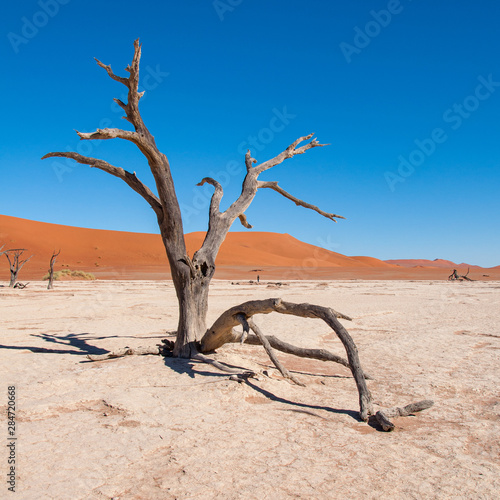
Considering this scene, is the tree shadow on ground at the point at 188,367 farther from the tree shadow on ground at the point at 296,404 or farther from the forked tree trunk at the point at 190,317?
the tree shadow on ground at the point at 296,404

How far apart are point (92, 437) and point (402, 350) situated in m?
5.29

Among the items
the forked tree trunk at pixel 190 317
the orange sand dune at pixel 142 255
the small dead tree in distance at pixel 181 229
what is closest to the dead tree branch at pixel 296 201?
the small dead tree in distance at pixel 181 229

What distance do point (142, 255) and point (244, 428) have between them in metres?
63.6

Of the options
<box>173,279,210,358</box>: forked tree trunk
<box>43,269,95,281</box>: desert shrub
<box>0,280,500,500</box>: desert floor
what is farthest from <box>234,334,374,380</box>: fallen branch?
<box>43,269,95,281</box>: desert shrub

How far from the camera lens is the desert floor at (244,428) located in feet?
8.41

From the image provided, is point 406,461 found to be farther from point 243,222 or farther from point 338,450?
point 243,222

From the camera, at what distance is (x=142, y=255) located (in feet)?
213

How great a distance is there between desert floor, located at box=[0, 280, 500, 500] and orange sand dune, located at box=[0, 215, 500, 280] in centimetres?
3440

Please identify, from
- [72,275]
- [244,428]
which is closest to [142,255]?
[72,275]

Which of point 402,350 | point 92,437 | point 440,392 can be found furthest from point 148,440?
point 402,350

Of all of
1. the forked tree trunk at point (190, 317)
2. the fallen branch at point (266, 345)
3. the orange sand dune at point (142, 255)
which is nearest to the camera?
the fallen branch at point (266, 345)

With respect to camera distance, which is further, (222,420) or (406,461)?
(222,420)

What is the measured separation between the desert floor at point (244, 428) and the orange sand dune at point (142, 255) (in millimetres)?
34403

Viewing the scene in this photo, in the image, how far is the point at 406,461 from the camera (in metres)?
2.88
